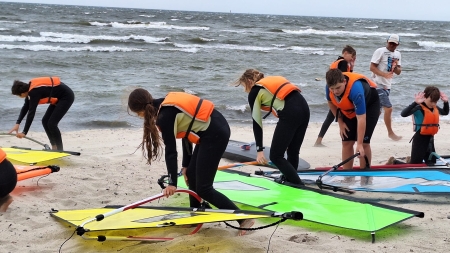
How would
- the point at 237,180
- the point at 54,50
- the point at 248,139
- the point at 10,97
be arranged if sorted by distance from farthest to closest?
the point at 54,50 < the point at 10,97 < the point at 248,139 < the point at 237,180

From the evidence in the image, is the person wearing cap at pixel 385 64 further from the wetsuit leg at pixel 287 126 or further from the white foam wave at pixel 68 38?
the white foam wave at pixel 68 38

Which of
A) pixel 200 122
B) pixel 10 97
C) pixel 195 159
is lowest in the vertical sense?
pixel 10 97

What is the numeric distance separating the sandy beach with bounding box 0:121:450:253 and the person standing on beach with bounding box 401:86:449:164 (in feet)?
3.43

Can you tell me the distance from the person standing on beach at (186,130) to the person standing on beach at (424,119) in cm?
295

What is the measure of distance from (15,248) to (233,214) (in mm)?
1758

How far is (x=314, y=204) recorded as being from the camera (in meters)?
4.74

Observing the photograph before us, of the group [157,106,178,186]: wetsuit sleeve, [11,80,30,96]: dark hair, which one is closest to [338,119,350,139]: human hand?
[157,106,178,186]: wetsuit sleeve

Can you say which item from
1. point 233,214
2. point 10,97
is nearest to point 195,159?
point 233,214

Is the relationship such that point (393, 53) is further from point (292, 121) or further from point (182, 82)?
point (182, 82)

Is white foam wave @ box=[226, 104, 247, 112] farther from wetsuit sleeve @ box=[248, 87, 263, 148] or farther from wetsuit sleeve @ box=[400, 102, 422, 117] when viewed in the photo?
wetsuit sleeve @ box=[248, 87, 263, 148]

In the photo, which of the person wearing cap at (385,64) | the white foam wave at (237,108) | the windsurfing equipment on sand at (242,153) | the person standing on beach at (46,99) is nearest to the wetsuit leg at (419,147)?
the windsurfing equipment on sand at (242,153)

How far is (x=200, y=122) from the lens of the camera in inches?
163

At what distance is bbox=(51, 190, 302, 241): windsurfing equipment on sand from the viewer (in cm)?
390

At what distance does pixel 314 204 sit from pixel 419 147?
2.30 metres
